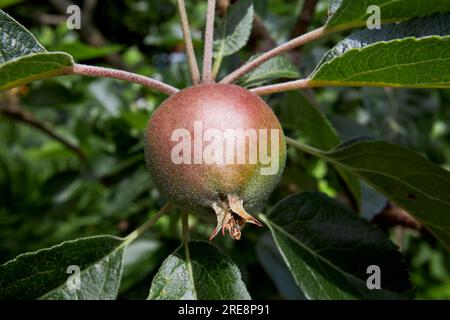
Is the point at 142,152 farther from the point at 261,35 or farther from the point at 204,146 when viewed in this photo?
the point at 204,146

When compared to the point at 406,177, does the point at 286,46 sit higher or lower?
higher

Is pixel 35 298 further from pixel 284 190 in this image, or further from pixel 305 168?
pixel 305 168

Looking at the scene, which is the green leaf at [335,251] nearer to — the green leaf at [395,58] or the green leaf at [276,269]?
the green leaf at [395,58]

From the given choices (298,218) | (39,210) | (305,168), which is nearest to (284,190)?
(305,168)

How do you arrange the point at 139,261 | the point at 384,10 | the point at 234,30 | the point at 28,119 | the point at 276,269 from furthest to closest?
1. the point at 28,119
2. the point at 139,261
3. the point at 276,269
4. the point at 234,30
5. the point at 384,10

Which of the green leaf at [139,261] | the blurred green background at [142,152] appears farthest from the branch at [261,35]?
the green leaf at [139,261]

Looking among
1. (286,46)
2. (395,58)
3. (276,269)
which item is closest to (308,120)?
(286,46)

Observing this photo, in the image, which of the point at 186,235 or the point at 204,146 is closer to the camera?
the point at 204,146
